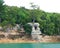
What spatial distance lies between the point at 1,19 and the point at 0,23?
1.23 metres

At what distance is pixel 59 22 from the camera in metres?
37.8

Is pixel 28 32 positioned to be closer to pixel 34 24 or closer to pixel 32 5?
pixel 34 24

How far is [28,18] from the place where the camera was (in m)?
36.8

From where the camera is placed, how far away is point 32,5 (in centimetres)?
3597

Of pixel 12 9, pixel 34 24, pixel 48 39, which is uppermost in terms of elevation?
pixel 12 9

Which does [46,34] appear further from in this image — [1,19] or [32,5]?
[1,19]

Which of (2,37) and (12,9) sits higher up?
(12,9)

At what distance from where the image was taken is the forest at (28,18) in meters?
35.4

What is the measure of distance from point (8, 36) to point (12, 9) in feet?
14.4

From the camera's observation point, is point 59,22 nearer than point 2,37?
No

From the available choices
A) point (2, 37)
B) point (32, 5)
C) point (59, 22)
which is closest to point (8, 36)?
point (2, 37)

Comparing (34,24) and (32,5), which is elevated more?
(32,5)

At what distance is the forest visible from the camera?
35438mm

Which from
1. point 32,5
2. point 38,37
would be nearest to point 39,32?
point 38,37
